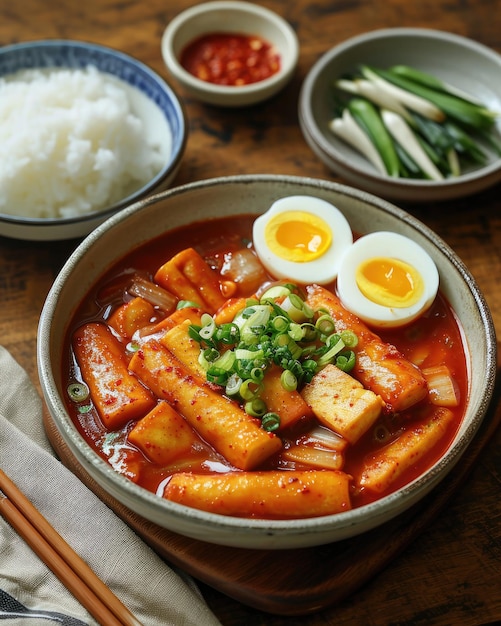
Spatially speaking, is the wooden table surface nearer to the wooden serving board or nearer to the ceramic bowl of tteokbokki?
the wooden serving board

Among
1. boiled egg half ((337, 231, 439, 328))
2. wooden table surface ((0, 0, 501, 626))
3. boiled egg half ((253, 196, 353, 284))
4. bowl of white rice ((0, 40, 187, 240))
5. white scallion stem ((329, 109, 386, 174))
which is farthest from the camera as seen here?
white scallion stem ((329, 109, 386, 174))

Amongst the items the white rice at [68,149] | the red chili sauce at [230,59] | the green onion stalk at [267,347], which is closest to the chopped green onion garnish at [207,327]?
the green onion stalk at [267,347]

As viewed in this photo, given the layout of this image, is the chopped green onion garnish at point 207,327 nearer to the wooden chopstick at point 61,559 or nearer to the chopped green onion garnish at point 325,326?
the chopped green onion garnish at point 325,326

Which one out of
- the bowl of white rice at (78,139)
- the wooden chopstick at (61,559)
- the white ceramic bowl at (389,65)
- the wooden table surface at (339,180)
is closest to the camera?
the wooden chopstick at (61,559)

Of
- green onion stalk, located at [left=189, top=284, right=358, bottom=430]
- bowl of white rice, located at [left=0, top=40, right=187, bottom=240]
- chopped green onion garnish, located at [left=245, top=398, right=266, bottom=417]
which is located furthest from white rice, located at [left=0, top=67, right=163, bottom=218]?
chopped green onion garnish, located at [left=245, top=398, right=266, bottom=417]

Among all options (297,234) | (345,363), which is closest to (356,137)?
(297,234)

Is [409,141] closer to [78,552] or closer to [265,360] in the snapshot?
[265,360]
